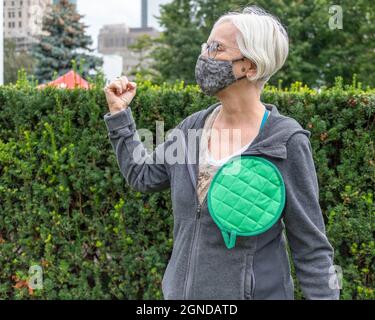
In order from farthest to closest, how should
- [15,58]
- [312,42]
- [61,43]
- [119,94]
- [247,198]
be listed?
[15,58], [61,43], [312,42], [119,94], [247,198]

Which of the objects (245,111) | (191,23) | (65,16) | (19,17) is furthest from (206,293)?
(19,17)

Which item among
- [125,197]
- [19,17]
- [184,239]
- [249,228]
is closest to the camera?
[249,228]

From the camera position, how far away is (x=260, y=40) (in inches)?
73.6

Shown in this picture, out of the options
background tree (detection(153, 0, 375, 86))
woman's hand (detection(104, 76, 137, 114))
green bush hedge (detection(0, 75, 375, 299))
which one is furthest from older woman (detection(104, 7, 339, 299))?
background tree (detection(153, 0, 375, 86))

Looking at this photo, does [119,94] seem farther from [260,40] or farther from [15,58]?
[15,58]

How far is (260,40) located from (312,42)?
67.0 ft

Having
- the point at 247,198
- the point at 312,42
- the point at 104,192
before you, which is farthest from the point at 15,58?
the point at 247,198

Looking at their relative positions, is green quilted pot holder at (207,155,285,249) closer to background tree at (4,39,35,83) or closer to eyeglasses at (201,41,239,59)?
eyeglasses at (201,41,239,59)

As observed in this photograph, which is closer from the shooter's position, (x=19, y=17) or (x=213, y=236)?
(x=213, y=236)

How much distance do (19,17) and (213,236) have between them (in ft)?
146

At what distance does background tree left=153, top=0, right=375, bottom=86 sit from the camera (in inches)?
776

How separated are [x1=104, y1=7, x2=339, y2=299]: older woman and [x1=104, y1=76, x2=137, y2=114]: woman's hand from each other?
363 mm

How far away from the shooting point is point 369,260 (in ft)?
11.6

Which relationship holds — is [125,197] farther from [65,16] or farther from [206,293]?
[65,16]
